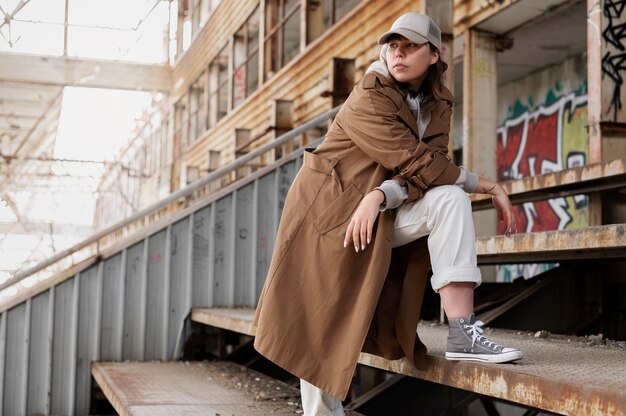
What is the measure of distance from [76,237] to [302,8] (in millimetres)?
26247

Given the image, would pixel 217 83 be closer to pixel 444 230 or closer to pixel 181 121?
pixel 181 121

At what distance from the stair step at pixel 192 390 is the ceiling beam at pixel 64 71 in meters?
12.5

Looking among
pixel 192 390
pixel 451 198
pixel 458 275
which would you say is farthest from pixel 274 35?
pixel 458 275

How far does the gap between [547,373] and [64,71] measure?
1658 centimetres

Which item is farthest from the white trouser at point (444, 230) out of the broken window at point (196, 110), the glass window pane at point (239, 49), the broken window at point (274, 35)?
the broken window at point (196, 110)

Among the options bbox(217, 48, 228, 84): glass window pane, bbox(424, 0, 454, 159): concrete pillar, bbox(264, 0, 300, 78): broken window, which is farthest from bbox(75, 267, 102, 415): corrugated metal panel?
bbox(217, 48, 228, 84): glass window pane

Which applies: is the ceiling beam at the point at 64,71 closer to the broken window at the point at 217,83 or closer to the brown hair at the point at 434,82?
the broken window at the point at 217,83

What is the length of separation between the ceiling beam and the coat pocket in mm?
15564

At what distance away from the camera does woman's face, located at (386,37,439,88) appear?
110 inches

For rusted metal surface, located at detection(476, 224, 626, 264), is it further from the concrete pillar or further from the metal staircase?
the metal staircase

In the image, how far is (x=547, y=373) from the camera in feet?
7.84

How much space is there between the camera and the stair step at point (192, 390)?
417cm

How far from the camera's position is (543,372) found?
2422 millimetres

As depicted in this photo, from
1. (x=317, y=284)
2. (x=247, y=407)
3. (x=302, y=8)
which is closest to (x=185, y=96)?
(x=302, y=8)
